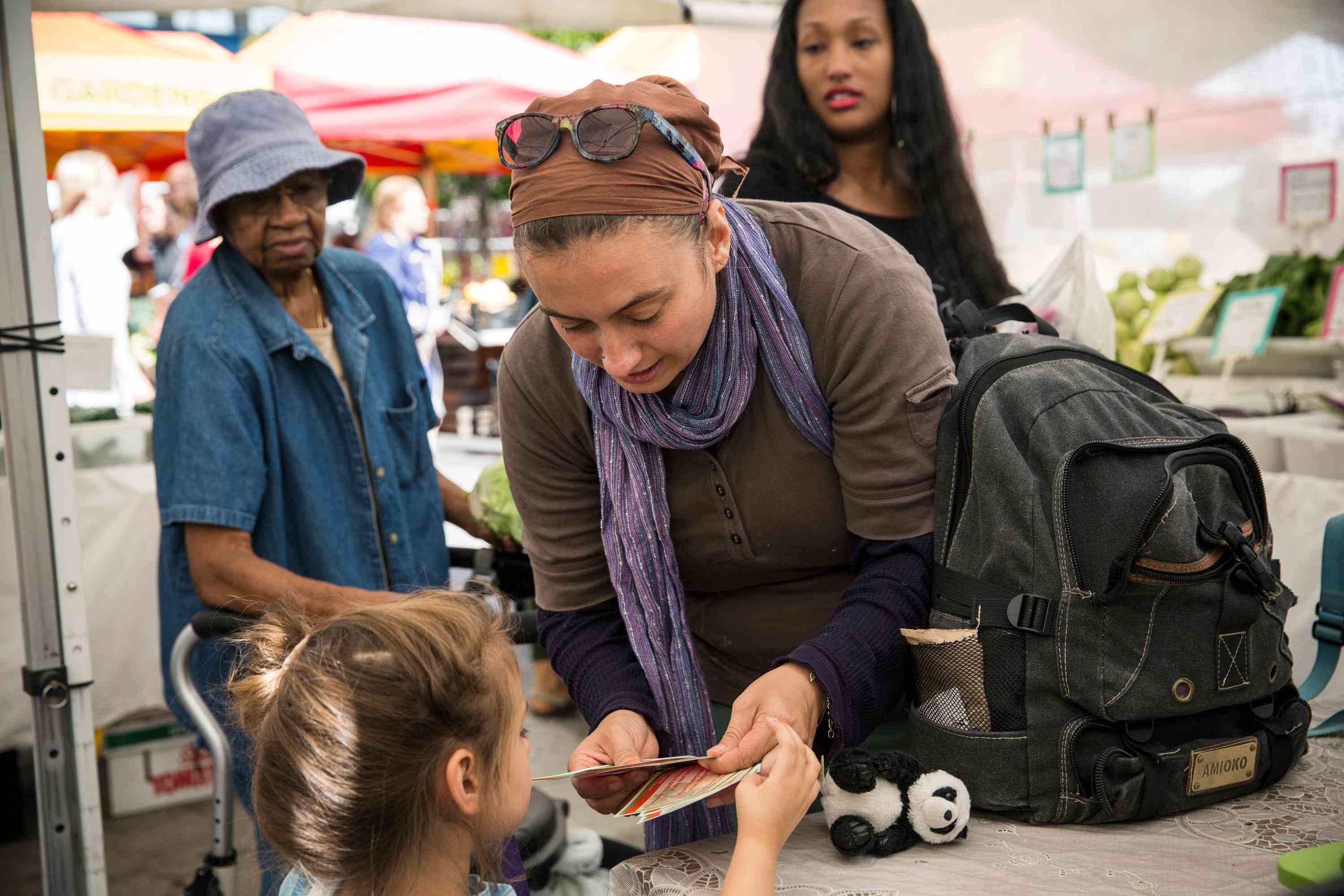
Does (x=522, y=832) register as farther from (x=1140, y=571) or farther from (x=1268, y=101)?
(x=1268, y=101)

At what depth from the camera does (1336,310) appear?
10.4 ft

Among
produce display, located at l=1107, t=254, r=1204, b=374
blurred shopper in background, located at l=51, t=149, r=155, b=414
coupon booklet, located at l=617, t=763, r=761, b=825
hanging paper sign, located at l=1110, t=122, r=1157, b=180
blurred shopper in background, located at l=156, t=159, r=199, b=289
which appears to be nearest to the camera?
coupon booklet, located at l=617, t=763, r=761, b=825

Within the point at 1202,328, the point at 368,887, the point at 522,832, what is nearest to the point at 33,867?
the point at 522,832

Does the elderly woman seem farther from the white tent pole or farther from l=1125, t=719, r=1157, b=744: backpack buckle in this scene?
l=1125, t=719, r=1157, b=744: backpack buckle

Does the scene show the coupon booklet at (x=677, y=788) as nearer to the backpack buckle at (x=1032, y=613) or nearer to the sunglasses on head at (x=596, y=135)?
the backpack buckle at (x=1032, y=613)

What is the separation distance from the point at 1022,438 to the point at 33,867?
11.3ft

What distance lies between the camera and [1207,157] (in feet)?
13.9

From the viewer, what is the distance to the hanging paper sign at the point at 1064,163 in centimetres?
465

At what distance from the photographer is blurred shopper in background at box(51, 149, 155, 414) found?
5.38m

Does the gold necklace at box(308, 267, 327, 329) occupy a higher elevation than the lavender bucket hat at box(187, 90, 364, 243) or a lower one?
lower

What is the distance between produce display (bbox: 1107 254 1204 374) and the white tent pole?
3000mm

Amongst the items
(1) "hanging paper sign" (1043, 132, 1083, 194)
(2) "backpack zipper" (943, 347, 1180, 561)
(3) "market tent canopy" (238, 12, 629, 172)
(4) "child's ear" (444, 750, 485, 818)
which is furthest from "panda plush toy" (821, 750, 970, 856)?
(3) "market tent canopy" (238, 12, 629, 172)

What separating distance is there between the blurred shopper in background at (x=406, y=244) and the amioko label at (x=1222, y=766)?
627 centimetres

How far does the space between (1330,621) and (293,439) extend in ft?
6.07
